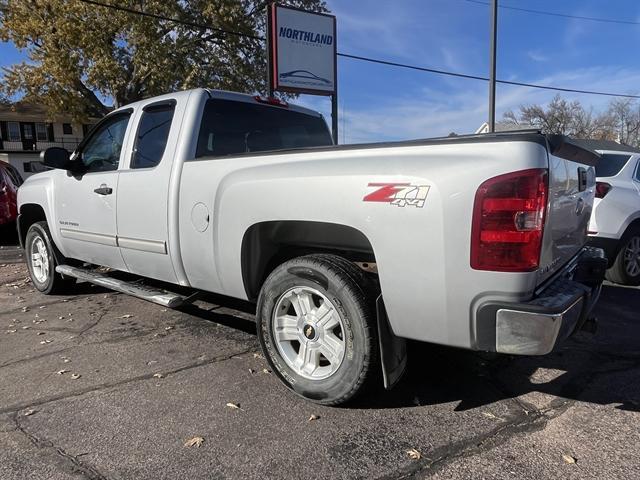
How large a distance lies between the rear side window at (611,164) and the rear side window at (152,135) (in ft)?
16.3

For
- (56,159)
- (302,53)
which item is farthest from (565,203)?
(302,53)

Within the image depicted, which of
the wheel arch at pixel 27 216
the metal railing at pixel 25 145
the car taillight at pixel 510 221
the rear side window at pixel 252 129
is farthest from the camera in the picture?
the metal railing at pixel 25 145

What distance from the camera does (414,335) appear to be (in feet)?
9.21

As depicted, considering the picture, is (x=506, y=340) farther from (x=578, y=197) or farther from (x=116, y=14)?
(x=116, y=14)

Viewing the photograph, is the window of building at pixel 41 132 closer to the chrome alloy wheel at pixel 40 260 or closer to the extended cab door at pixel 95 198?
the chrome alloy wheel at pixel 40 260

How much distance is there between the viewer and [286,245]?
143 inches

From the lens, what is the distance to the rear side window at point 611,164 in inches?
251

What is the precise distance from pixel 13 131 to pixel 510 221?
52.4 m

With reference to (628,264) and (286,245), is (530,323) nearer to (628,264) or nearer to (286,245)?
(286,245)

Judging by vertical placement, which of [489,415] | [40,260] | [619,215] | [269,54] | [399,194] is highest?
[269,54]

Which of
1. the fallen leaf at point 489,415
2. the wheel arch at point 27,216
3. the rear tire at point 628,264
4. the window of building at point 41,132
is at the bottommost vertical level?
the fallen leaf at point 489,415

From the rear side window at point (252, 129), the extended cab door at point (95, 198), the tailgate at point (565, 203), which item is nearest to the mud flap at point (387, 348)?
the tailgate at point (565, 203)

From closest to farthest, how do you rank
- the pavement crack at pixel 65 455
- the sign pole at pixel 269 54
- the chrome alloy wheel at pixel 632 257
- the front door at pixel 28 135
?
the pavement crack at pixel 65 455 → the chrome alloy wheel at pixel 632 257 → the sign pole at pixel 269 54 → the front door at pixel 28 135

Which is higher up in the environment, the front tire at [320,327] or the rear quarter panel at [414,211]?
the rear quarter panel at [414,211]
